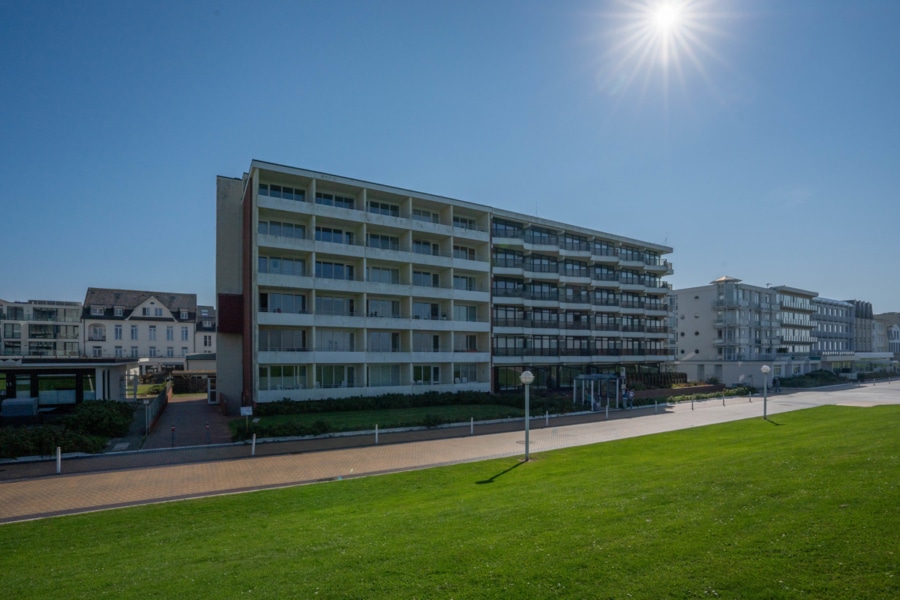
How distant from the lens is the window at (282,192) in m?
37.0

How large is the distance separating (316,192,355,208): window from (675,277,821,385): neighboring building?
182 feet

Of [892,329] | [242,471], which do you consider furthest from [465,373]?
[892,329]

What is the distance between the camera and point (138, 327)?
69312 mm

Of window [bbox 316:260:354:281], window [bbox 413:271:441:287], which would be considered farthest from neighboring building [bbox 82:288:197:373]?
window [bbox 413:271:441:287]

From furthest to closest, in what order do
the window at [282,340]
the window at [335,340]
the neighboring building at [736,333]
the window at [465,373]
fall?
the neighboring building at [736,333] → the window at [465,373] → the window at [335,340] → the window at [282,340]

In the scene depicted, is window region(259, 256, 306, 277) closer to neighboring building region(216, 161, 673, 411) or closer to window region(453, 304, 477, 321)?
neighboring building region(216, 161, 673, 411)

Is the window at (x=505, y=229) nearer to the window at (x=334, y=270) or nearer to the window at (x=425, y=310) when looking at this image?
the window at (x=425, y=310)

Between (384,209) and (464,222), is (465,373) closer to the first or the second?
(464,222)

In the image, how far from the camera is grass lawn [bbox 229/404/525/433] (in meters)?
27.7

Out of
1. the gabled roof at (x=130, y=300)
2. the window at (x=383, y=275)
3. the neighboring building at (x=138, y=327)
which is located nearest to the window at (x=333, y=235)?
the window at (x=383, y=275)

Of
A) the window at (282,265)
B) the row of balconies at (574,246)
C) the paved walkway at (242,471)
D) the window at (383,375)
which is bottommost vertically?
the paved walkway at (242,471)

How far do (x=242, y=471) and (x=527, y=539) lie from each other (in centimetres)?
1352

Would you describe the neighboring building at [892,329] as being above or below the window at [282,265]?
below

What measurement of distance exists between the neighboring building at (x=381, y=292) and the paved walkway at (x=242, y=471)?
47.8 ft
